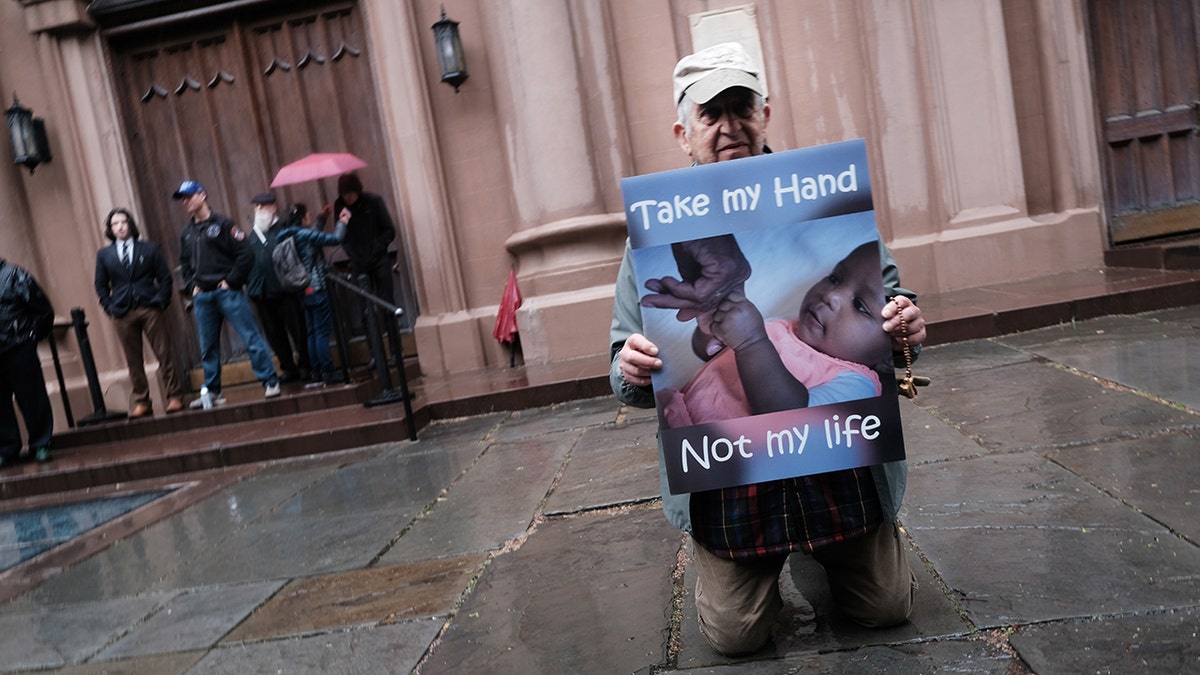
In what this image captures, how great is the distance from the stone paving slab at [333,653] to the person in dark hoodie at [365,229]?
5.55 meters

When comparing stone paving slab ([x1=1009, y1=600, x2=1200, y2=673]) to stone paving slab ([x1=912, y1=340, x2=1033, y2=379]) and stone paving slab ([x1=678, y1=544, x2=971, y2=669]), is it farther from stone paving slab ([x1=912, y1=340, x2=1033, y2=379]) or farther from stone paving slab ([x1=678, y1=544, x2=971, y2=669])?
stone paving slab ([x1=912, y1=340, x2=1033, y2=379])

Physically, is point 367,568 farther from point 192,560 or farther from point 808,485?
point 808,485

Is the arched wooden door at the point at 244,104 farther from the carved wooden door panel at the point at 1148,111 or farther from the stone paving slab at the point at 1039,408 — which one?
the carved wooden door panel at the point at 1148,111

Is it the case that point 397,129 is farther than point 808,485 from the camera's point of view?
Yes

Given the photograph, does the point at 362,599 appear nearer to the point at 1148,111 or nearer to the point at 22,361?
the point at 22,361

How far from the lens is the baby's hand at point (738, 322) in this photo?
2.28 meters

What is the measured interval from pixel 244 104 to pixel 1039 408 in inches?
319

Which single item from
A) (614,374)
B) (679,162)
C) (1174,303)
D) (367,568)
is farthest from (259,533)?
(1174,303)

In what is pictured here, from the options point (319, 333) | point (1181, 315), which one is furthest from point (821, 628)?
point (319, 333)

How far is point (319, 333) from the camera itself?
8188 millimetres

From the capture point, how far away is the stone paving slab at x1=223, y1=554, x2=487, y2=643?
321cm

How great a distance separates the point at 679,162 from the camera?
8781 millimetres

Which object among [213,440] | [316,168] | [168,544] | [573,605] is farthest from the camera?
[316,168]

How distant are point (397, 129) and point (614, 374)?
22.4 ft
